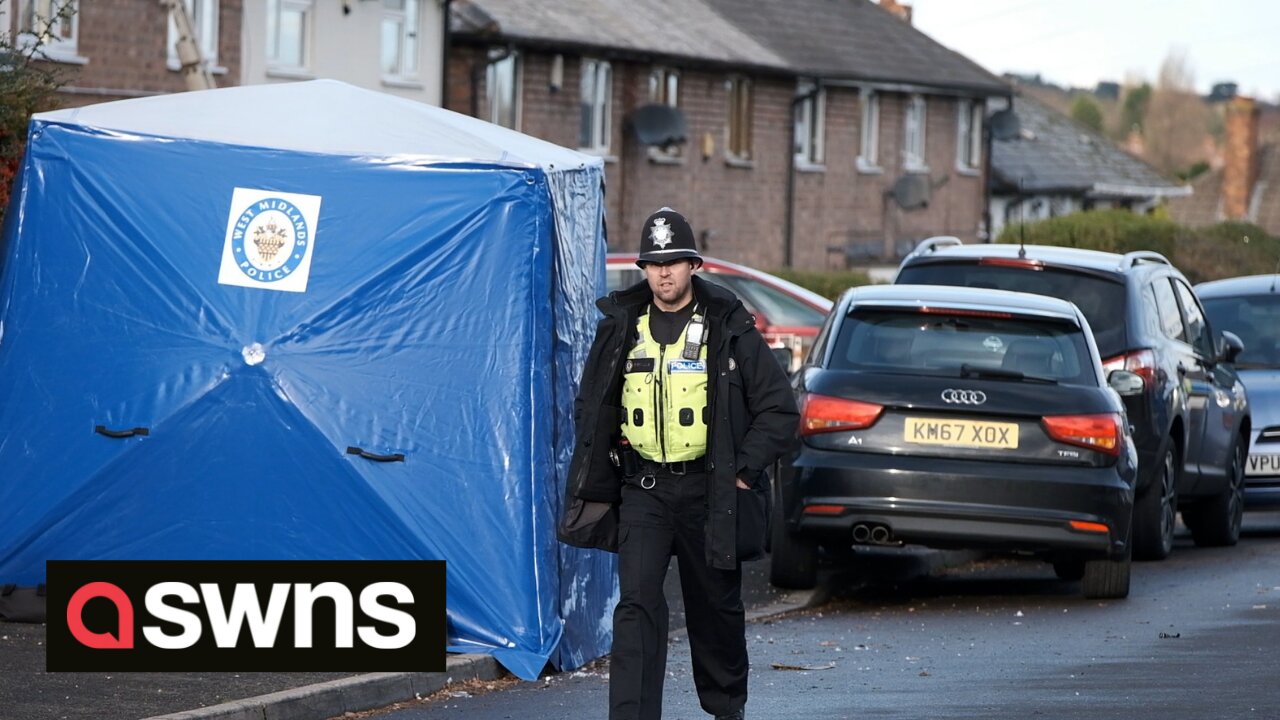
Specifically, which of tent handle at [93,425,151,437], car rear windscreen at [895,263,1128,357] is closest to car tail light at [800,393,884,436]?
car rear windscreen at [895,263,1128,357]

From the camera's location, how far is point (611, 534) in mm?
7645

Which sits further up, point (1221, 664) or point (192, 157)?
point (192, 157)

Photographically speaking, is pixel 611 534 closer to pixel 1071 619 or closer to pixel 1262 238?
pixel 1071 619

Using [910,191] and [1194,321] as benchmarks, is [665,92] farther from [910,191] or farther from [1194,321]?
[1194,321]

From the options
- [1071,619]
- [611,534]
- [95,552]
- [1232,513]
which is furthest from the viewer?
[1232,513]

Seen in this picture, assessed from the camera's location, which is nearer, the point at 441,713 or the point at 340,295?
the point at 441,713

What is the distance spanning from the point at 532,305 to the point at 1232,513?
7.57m

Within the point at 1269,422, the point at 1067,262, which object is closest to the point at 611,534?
the point at 1067,262

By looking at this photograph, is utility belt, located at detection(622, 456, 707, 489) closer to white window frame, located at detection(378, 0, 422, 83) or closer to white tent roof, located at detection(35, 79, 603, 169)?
white tent roof, located at detection(35, 79, 603, 169)

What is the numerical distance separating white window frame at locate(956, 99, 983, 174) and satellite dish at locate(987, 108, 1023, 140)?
0.69m

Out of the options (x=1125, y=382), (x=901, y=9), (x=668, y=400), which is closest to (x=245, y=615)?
(x=668, y=400)

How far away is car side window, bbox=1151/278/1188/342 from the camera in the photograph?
45.4 feet

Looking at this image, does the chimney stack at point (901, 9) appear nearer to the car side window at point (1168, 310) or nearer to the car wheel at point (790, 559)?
the car side window at point (1168, 310)

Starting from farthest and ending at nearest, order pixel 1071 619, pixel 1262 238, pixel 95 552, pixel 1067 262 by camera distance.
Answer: pixel 1262 238, pixel 1067 262, pixel 1071 619, pixel 95 552
